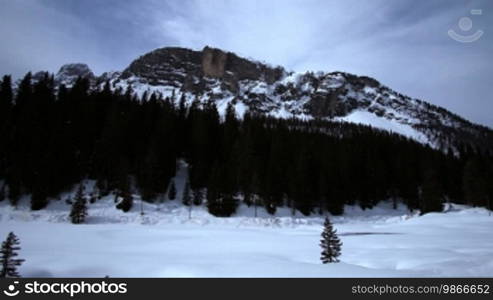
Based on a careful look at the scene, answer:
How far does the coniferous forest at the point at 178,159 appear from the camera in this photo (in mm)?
38719

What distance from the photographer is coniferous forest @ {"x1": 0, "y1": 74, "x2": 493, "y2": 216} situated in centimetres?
3872

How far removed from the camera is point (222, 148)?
5616 cm

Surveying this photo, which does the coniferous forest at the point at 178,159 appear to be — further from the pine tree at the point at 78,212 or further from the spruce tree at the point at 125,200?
the pine tree at the point at 78,212

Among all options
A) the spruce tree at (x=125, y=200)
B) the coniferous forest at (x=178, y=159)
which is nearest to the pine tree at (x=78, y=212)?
the spruce tree at (x=125, y=200)

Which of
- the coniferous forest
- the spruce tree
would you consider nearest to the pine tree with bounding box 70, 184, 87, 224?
the spruce tree

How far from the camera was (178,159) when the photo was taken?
54.8 meters

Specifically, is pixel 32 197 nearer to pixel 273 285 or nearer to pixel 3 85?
pixel 3 85

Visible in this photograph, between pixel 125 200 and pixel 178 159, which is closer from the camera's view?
pixel 125 200

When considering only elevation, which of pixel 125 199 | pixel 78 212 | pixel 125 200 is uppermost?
pixel 125 199

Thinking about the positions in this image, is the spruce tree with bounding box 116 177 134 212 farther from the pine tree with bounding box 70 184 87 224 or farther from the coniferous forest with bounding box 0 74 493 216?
the pine tree with bounding box 70 184 87 224

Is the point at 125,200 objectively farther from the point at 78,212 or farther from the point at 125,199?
the point at 78,212

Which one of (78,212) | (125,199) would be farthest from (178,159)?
(78,212)

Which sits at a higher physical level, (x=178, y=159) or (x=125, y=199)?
(x=178, y=159)

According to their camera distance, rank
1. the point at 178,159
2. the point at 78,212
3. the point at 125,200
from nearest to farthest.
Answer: the point at 78,212 → the point at 125,200 → the point at 178,159
